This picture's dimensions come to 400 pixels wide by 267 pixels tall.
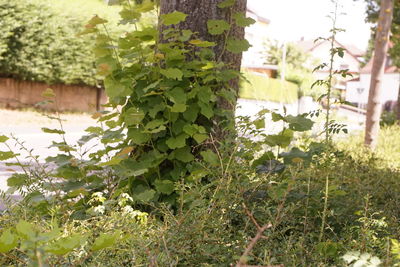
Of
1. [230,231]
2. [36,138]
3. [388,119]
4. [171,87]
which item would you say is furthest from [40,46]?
[230,231]

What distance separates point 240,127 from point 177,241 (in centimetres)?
116

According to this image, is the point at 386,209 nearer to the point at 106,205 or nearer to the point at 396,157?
the point at 106,205

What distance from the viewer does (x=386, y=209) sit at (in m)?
3.11

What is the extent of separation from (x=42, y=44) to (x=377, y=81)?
9.17m

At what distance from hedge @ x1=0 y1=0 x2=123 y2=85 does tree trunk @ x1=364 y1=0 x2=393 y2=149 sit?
26.9 ft

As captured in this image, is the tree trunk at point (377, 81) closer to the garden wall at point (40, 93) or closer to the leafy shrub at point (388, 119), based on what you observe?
Answer: the garden wall at point (40, 93)

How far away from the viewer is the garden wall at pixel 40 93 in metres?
15.0

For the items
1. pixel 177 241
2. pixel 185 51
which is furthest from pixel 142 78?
pixel 177 241

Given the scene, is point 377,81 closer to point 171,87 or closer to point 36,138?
point 36,138

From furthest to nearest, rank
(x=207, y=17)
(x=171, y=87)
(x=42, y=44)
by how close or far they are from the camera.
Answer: (x=42, y=44)
(x=207, y=17)
(x=171, y=87)

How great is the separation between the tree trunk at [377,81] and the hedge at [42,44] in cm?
821

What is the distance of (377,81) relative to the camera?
10.4 metres

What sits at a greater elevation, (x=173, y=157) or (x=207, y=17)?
(x=207, y=17)

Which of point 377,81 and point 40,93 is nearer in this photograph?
point 377,81
